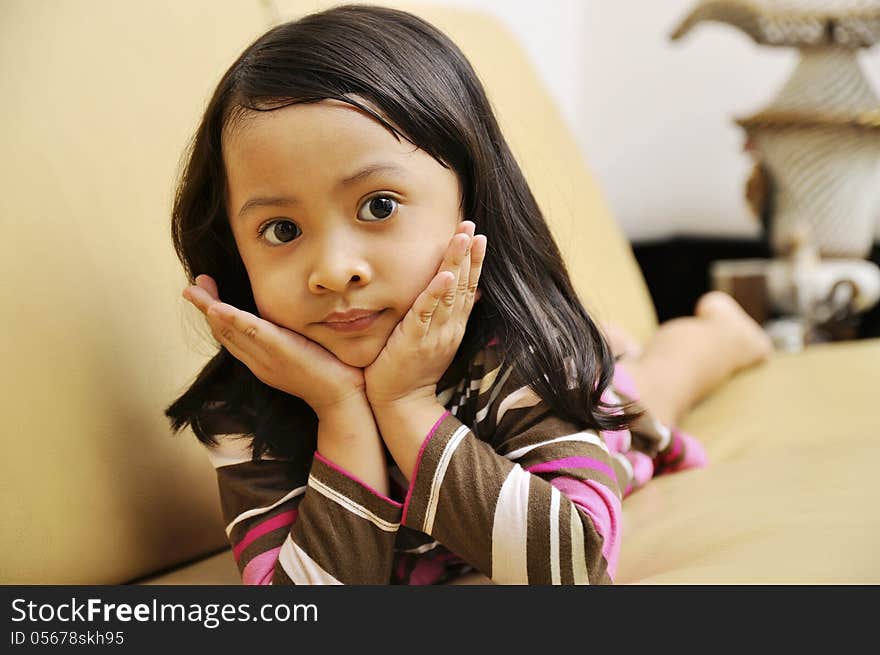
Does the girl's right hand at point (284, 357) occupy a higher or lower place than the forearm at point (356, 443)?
higher

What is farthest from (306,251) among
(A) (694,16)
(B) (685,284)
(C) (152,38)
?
(B) (685,284)

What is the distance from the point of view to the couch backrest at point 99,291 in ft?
2.37

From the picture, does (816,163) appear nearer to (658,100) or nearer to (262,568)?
(658,100)

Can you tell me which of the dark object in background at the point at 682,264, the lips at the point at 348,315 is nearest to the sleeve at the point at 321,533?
the lips at the point at 348,315

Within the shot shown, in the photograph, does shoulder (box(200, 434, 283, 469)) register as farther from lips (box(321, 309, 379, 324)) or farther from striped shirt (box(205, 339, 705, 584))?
lips (box(321, 309, 379, 324))

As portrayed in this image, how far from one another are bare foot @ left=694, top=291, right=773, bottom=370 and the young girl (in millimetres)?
615

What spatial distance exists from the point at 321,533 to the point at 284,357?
4.9 inches

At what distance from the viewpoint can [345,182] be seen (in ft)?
2.02

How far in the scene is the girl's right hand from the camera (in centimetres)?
66

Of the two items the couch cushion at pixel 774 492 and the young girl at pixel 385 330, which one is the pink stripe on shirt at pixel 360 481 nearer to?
the young girl at pixel 385 330

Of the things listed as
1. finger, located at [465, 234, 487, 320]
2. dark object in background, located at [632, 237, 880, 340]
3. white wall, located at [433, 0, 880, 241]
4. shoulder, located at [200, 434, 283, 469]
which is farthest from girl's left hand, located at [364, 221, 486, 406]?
white wall, located at [433, 0, 880, 241]

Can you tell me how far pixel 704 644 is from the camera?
0.58 metres

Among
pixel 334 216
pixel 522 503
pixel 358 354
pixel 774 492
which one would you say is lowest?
pixel 774 492

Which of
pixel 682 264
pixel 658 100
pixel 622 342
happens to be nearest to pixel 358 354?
pixel 622 342
